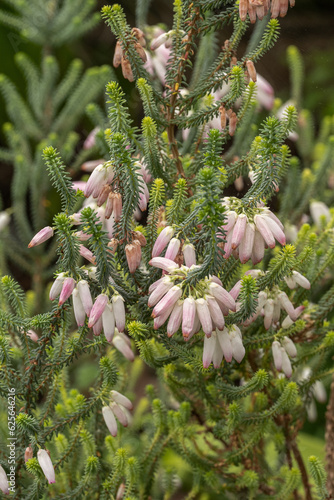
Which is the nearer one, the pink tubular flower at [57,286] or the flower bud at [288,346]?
the pink tubular flower at [57,286]

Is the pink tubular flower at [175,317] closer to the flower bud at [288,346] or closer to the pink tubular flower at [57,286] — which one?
the pink tubular flower at [57,286]

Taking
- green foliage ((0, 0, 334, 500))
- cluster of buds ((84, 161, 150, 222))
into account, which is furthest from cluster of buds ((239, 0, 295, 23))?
cluster of buds ((84, 161, 150, 222))

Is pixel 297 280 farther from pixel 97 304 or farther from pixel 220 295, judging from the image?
pixel 97 304

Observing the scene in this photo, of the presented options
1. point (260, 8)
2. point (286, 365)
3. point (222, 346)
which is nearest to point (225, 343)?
point (222, 346)

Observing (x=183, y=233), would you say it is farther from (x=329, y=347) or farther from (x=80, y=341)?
(x=329, y=347)

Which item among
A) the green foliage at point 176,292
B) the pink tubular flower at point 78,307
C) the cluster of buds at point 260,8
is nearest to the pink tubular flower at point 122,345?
the green foliage at point 176,292

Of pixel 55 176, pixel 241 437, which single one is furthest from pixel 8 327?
pixel 241 437
